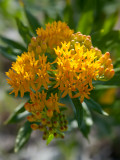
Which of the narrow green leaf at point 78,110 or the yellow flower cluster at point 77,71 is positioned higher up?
the yellow flower cluster at point 77,71

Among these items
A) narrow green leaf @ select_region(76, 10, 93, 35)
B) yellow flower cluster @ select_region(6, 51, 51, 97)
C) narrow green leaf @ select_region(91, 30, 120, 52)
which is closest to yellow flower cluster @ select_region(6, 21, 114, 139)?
yellow flower cluster @ select_region(6, 51, 51, 97)

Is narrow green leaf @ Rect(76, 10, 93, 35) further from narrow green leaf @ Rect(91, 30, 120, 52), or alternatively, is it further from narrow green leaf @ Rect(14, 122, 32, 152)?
narrow green leaf @ Rect(14, 122, 32, 152)

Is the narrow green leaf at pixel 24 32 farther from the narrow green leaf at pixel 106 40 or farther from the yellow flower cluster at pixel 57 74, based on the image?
the narrow green leaf at pixel 106 40

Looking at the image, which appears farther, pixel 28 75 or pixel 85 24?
pixel 85 24

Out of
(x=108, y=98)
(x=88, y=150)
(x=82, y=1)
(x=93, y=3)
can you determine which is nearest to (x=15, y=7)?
(x=82, y=1)

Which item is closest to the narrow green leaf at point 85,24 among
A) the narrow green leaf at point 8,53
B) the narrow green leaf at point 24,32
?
the narrow green leaf at point 24,32

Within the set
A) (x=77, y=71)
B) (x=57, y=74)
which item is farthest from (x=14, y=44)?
(x=77, y=71)

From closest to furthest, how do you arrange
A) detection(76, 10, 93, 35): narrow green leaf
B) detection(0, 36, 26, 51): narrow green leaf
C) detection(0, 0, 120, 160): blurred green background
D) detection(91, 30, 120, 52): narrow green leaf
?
detection(91, 30, 120, 52): narrow green leaf, detection(0, 36, 26, 51): narrow green leaf, detection(76, 10, 93, 35): narrow green leaf, detection(0, 0, 120, 160): blurred green background

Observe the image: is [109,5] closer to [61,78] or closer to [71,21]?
[71,21]

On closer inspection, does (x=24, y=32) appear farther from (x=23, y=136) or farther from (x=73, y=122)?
(x=73, y=122)
